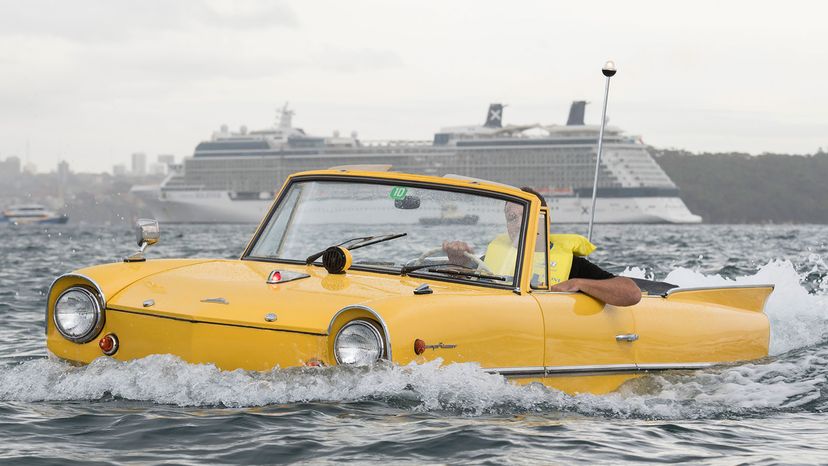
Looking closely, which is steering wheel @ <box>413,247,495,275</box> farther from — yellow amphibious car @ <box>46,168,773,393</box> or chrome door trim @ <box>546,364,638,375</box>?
chrome door trim @ <box>546,364,638,375</box>

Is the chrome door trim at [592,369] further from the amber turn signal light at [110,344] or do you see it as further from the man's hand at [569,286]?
the amber turn signal light at [110,344]

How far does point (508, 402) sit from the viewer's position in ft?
19.6

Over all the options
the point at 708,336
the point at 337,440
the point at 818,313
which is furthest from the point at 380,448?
the point at 818,313

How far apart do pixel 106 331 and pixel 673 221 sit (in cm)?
10553

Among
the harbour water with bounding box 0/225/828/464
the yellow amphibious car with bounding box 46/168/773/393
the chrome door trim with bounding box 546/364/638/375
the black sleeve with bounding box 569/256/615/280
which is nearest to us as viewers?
the harbour water with bounding box 0/225/828/464

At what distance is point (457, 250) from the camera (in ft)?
21.9

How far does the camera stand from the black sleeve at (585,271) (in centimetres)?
715

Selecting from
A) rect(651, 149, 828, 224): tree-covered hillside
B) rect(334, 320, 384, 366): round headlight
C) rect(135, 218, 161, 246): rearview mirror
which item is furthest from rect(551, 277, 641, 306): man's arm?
rect(651, 149, 828, 224): tree-covered hillside

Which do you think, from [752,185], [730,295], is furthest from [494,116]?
[730,295]

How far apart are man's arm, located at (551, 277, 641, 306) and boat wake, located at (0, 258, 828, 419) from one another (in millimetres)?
461

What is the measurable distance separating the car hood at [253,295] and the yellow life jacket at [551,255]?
45 centimetres

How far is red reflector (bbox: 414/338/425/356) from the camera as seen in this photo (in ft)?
18.0

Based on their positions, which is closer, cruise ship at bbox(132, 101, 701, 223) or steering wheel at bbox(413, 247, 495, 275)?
steering wheel at bbox(413, 247, 495, 275)

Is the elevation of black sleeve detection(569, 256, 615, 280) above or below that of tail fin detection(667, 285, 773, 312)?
above
